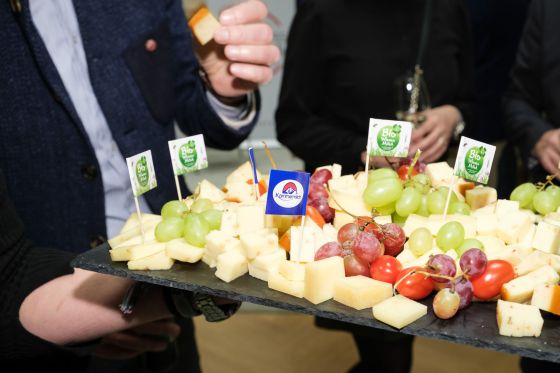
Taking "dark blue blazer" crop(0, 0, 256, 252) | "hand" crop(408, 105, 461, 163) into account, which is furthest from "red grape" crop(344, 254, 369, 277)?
"hand" crop(408, 105, 461, 163)

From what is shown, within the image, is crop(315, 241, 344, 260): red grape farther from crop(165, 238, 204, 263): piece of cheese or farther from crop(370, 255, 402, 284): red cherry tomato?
crop(165, 238, 204, 263): piece of cheese

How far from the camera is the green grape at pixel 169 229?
3.84ft

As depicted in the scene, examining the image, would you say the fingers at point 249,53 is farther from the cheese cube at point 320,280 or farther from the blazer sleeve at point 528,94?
the blazer sleeve at point 528,94

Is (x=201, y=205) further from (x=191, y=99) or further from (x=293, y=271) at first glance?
(x=191, y=99)

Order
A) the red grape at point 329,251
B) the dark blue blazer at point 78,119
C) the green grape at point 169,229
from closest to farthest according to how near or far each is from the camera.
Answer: the red grape at point 329,251 < the green grape at point 169,229 < the dark blue blazer at point 78,119

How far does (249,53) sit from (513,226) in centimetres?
77

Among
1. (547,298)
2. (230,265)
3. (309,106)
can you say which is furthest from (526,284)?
(309,106)

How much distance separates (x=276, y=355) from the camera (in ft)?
10.1

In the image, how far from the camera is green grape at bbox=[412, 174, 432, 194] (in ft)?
4.03

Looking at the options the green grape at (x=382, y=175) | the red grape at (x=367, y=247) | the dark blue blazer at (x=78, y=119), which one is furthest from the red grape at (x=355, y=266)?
the dark blue blazer at (x=78, y=119)

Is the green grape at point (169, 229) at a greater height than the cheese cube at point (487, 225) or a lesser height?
lesser

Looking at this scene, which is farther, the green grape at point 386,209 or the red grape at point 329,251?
the green grape at point 386,209

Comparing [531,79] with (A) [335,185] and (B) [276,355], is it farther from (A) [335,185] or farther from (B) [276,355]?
(B) [276,355]

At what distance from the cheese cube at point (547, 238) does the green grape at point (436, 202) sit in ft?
0.62
